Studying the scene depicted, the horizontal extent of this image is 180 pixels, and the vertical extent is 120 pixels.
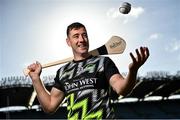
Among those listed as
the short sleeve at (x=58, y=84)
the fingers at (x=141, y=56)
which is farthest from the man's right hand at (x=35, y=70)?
the fingers at (x=141, y=56)

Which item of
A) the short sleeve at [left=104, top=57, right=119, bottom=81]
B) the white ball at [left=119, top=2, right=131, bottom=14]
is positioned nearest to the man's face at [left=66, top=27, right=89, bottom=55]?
the short sleeve at [left=104, top=57, right=119, bottom=81]

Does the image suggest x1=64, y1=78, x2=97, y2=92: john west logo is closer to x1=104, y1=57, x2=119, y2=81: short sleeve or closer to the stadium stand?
x1=104, y1=57, x2=119, y2=81: short sleeve

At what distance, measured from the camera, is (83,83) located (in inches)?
87.7

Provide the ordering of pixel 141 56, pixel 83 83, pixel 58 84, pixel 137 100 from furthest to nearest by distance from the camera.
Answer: pixel 137 100
pixel 58 84
pixel 83 83
pixel 141 56

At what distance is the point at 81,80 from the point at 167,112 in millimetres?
27079

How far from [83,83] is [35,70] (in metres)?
0.44

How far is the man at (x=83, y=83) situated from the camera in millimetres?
2152

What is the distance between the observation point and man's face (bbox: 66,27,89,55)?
228cm

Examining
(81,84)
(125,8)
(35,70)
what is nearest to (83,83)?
(81,84)

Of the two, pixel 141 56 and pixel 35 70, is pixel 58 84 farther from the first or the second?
pixel 141 56

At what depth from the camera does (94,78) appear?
7.32 ft

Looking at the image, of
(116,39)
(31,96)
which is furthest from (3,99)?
(116,39)

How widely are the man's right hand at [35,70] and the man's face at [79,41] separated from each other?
30cm

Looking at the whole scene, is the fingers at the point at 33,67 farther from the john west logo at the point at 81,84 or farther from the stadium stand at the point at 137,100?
the stadium stand at the point at 137,100
